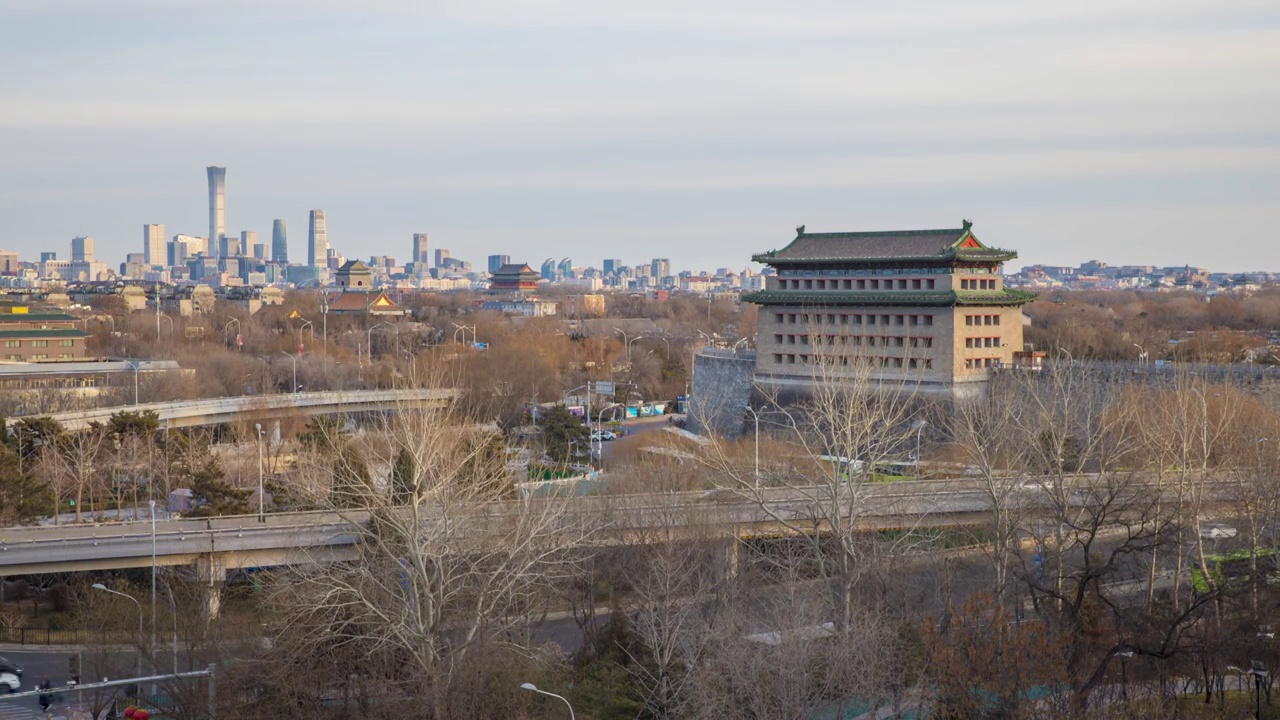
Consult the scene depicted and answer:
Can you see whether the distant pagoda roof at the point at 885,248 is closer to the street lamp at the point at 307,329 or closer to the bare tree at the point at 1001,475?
the bare tree at the point at 1001,475

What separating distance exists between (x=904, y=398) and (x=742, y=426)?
6.83 meters

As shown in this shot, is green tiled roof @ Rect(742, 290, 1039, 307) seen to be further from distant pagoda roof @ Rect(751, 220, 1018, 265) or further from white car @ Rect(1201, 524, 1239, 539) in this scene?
white car @ Rect(1201, 524, 1239, 539)

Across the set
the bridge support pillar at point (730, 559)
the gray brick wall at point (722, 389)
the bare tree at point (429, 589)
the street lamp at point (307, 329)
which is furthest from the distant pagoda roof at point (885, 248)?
the street lamp at point (307, 329)

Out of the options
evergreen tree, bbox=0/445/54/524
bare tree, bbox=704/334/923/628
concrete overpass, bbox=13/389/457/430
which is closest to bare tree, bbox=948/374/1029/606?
bare tree, bbox=704/334/923/628

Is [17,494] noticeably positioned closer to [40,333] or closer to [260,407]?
[260,407]

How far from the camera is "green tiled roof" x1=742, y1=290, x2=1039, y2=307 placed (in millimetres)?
45219

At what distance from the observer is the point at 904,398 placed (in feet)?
148

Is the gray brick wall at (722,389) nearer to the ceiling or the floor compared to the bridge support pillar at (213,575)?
nearer to the ceiling

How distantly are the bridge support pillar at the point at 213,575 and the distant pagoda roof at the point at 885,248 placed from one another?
24749mm

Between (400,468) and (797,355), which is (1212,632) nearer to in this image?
(400,468)

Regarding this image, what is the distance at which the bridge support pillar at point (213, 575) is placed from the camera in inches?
1059

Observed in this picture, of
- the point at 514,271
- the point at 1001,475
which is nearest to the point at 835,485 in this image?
the point at 1001,475

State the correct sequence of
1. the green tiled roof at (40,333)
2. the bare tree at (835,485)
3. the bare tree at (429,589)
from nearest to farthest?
the bare tree at (429,589) → the bare tree at (835,485) → the green tiled roof at (40,333)

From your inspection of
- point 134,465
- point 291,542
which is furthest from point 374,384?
point 291,542
